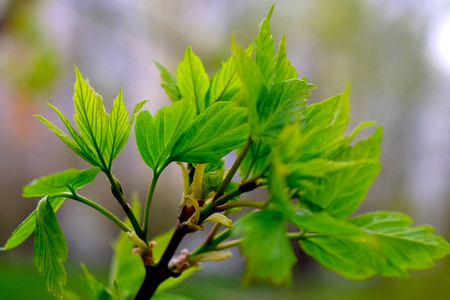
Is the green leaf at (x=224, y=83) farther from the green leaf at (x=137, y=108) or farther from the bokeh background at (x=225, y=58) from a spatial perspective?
the bokeh background at (x=225, y=58)

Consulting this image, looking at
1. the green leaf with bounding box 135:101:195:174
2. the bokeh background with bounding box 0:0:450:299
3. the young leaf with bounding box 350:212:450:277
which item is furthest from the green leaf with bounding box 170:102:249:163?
the bokeh background with bounding box 0:0:450:299

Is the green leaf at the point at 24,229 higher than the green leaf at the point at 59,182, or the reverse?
the green leaf at the point at 59,182

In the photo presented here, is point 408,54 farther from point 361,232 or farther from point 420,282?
point 361,232

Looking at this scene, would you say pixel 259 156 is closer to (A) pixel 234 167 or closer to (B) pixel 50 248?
(A) pixel 234 167

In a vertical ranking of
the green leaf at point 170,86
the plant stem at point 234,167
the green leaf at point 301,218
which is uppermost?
the green leaf at point 170,86

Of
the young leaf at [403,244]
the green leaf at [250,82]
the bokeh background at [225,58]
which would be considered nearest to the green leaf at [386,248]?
the young leaf at [403,244]

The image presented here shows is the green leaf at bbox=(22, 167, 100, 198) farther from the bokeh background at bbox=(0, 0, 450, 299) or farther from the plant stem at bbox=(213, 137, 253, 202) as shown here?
the bokeh background at bbox=(0, 0, 450, 299)
